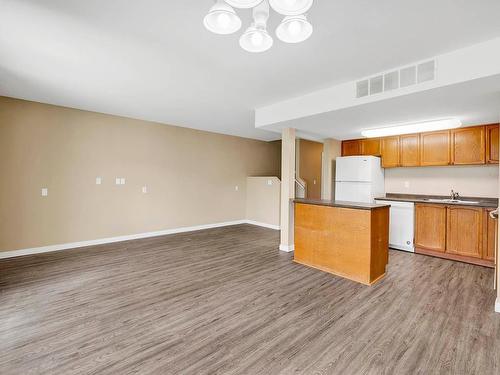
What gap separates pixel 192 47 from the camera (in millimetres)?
2338

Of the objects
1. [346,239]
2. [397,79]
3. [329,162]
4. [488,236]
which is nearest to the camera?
[397,79]

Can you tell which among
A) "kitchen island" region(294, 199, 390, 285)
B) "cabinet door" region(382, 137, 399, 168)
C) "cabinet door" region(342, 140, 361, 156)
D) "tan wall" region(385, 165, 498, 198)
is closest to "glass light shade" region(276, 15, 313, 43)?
"kitchen island" region(294, 199, 390, 285)

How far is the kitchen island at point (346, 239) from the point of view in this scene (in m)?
3.09

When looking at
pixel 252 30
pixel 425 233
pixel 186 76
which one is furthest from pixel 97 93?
pixel 425 233

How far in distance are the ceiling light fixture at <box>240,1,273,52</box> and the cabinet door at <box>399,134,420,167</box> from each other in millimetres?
4196

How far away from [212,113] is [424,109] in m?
3.37

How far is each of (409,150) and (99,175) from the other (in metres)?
6.11

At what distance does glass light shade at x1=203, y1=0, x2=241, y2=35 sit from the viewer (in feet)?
5.20

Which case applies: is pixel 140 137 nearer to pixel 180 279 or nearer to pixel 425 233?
pixel 180 279

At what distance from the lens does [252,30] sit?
178 centimetres

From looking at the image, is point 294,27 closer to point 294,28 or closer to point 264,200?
point 294,28

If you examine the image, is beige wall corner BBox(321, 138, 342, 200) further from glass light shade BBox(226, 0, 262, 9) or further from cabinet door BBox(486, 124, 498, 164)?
glass light shade BBox(226, 0, 262, 9)

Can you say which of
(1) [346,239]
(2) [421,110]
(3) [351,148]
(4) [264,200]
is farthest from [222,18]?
(4) [264,200]

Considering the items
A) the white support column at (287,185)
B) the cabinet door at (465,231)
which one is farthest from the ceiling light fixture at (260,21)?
the cabinet door at (465,231)
